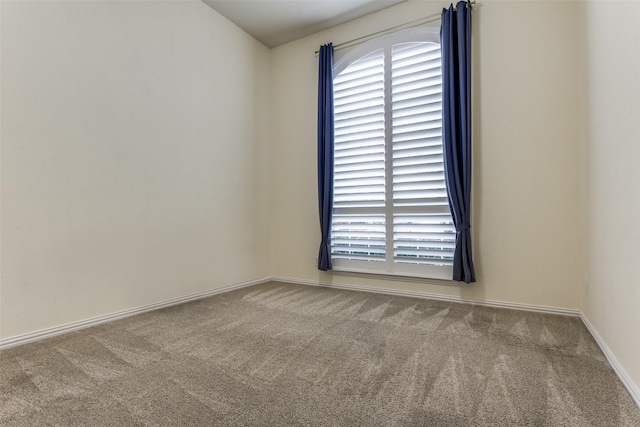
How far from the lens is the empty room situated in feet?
4.64

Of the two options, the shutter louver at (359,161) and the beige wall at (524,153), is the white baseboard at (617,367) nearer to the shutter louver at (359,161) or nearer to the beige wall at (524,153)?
the beige wall at (524,153)

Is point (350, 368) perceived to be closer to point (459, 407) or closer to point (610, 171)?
point (459, 407)

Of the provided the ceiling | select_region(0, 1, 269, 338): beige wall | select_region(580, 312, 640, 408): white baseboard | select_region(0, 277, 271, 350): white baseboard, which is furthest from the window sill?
the ceiling

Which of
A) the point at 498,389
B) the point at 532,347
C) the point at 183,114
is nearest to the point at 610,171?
the point at 532,347

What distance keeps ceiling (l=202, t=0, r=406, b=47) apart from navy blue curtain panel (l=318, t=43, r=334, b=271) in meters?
0.32

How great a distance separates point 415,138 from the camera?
3047mm

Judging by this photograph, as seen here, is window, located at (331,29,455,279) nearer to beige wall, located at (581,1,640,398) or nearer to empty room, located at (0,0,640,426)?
empty room, located at (0,0,640,426)

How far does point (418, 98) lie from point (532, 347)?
2.36m

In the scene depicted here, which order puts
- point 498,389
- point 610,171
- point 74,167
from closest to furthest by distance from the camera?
point 498,389 → point 610,171 → point 74,167

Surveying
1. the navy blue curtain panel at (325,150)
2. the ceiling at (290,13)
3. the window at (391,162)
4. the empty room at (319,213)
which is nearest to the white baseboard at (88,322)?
the empty room at (319,213)

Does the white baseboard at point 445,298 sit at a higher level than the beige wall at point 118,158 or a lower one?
lower

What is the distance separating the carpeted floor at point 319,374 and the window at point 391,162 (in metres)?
0.85

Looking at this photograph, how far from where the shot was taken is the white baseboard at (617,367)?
51.4 inches

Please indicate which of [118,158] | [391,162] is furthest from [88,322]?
[391,162]
